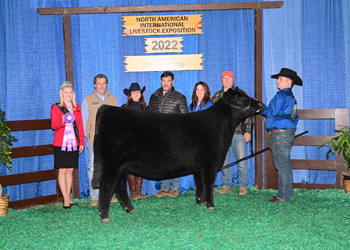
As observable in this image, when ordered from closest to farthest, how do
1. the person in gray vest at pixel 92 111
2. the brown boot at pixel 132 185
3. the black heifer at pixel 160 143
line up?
1. the black heifer at pixel 160 143
2. the person in gray vest at pixel 92 111
3. the brown boot at pixel 132 185

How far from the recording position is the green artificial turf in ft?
9.73

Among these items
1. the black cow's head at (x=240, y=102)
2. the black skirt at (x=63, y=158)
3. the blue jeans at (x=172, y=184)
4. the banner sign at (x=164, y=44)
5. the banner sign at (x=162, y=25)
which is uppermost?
the banner sign at (x=162, y=25)

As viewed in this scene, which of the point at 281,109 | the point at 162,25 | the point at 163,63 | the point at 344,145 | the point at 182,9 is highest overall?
the point at 182,9

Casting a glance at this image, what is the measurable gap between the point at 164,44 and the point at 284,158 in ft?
9.42

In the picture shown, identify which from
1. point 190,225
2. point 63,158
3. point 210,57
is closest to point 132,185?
point 63,158

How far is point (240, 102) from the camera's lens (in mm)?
4172

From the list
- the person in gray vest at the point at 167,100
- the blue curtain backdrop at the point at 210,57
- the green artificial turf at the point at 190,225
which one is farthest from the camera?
the blue curtain backdrop at the point at 210,57

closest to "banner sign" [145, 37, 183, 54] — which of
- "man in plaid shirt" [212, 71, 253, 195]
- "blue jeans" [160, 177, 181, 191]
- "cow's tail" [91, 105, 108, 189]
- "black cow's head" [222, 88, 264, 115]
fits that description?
"man in plaid shirt" [212, 71, 253, 195]

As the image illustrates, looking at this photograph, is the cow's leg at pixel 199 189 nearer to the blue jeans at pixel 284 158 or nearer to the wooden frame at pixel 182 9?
the blue jeans at pixel 284 158

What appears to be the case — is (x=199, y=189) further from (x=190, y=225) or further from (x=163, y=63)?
(x=163, y=63)

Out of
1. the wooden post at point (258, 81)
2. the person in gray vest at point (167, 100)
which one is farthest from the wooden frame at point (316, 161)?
the person in gray vest at point (167, 100)

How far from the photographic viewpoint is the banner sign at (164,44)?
535 centimetres

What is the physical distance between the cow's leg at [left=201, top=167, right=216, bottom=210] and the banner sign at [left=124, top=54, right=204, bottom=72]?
2.19 m

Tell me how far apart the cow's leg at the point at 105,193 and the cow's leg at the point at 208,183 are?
120cm
